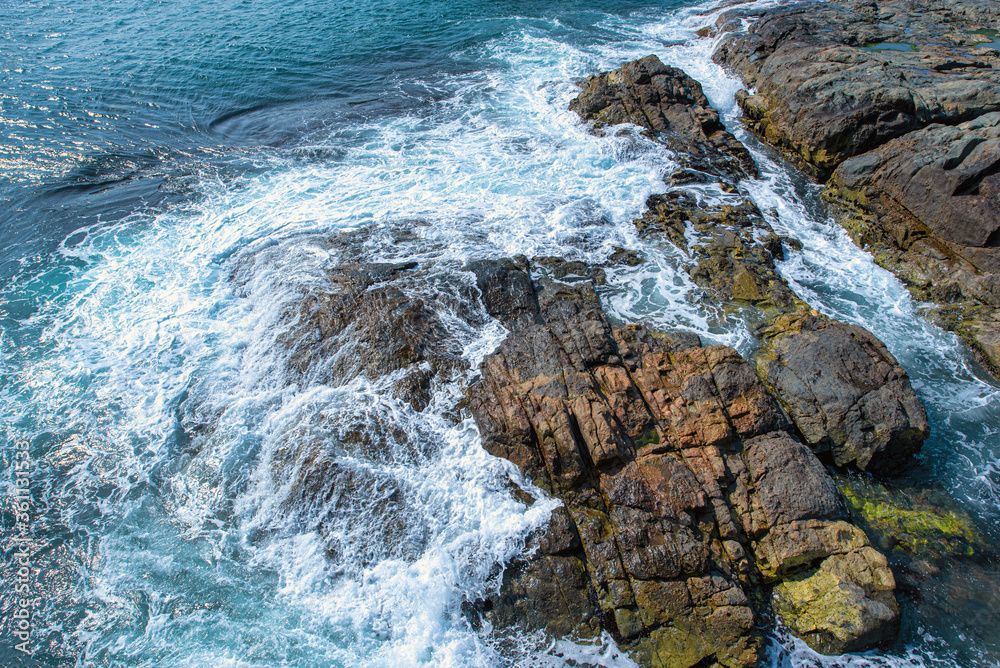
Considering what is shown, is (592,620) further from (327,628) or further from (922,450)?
(922,450)

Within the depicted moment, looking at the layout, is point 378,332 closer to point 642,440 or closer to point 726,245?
point 642,440

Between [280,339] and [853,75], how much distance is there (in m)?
21.4

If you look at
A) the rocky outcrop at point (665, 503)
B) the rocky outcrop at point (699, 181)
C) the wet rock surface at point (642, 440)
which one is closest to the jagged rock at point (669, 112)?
the rocky outcrop at point (699, 181)

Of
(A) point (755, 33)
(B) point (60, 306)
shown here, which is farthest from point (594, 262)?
(A) point (755, 33)

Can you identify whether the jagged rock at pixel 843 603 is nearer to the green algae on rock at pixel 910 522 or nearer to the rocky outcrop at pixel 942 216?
the green algae on rock at pixel 910 522

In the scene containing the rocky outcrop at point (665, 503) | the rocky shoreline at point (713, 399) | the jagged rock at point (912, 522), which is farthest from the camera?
the jagged rock at point (912, 522)

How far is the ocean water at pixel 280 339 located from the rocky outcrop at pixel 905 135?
103cm

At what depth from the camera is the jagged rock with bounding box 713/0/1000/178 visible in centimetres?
1658

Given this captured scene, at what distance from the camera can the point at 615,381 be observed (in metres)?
10.4

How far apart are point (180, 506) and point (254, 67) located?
79.3 feet

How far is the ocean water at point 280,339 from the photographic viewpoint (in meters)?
8.62

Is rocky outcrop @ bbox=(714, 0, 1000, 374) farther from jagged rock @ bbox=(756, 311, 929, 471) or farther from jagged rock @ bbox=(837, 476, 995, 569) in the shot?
jagged rock @ bbox=(837, 476, 995, 569)

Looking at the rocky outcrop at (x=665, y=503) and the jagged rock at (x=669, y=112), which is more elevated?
the jagged rock at (x=669, y=112)

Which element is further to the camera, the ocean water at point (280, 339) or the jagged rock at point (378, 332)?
the jagged rock at point (378, 332)
